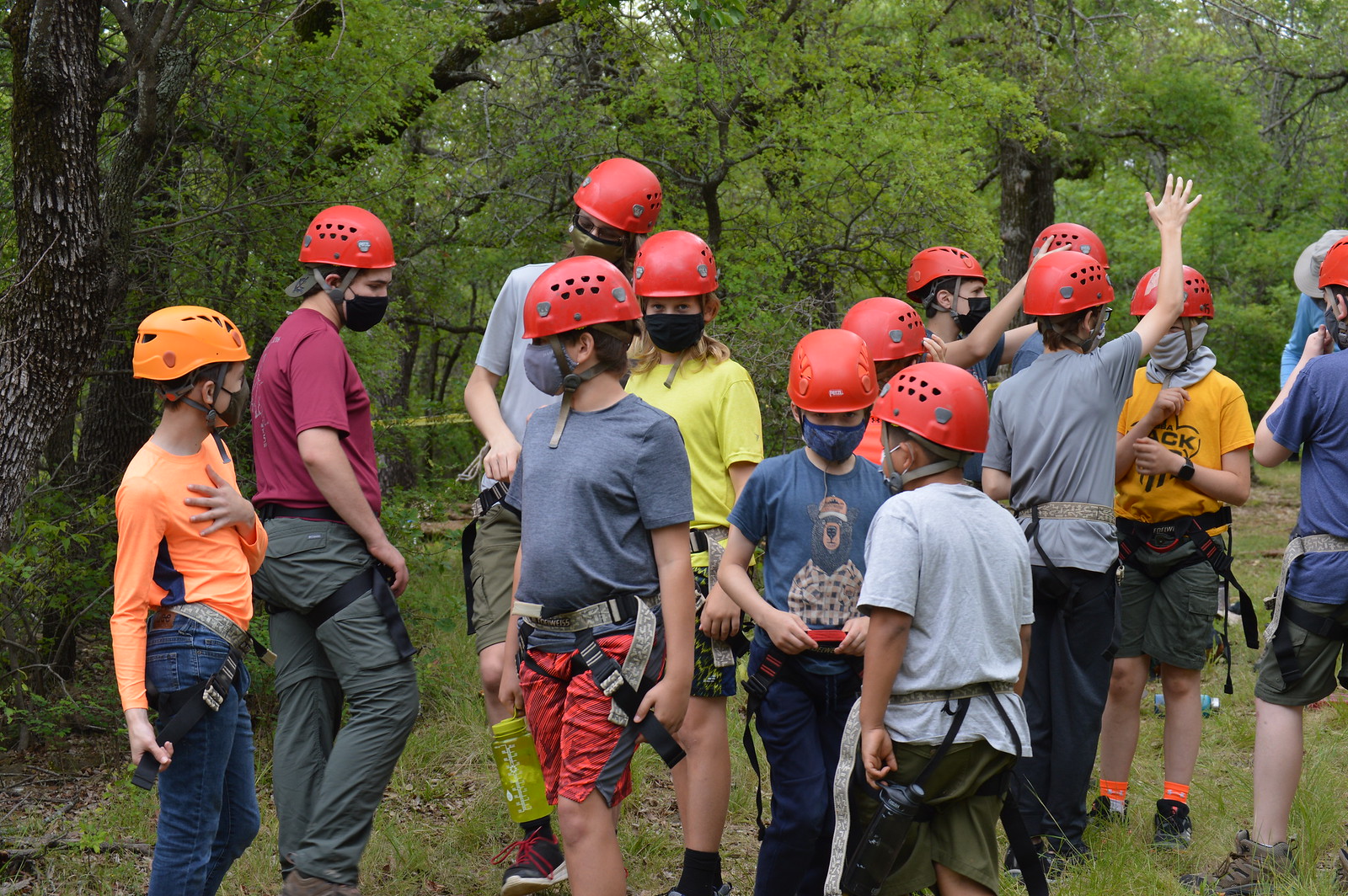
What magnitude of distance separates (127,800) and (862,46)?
7.56 metres

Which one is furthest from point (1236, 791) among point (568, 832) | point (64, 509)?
point (64, 509)

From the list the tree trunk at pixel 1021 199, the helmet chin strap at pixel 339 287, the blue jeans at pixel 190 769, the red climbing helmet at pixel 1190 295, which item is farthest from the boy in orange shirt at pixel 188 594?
the tree trunk at pixel 1021 199

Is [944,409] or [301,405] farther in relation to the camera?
[301,405]

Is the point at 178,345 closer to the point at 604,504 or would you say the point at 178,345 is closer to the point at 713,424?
the point at 604,504

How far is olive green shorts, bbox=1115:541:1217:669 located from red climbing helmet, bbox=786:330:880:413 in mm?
1973

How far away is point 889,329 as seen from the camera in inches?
172

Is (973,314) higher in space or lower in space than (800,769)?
higher

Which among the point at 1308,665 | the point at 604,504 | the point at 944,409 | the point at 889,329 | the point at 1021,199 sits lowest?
the point at 1308,665

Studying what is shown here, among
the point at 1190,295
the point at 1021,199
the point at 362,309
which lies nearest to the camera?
the point at 362,309

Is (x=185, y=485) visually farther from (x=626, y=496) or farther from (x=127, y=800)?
(x=127, y=800)

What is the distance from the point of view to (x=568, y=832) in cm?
318

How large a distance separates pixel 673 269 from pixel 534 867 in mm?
2196

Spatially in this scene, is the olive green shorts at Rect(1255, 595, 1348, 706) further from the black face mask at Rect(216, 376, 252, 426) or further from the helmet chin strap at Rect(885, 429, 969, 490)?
the black face mask at Rect(216, 376, 252, 426)

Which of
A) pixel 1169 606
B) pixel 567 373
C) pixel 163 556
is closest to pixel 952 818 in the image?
pixel 567 373
